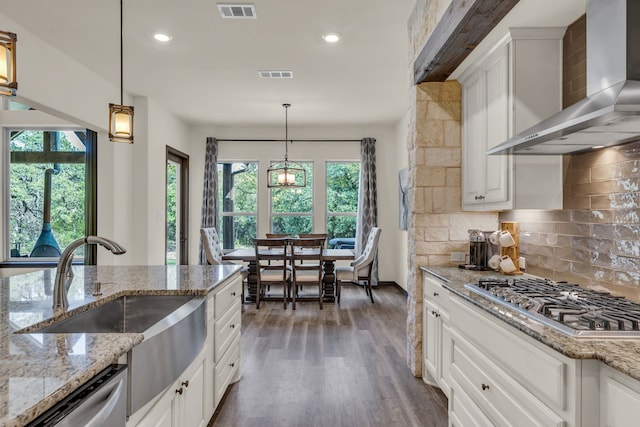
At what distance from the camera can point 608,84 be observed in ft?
4.79

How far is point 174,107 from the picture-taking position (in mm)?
5715

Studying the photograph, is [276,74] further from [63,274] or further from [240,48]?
[63,274]

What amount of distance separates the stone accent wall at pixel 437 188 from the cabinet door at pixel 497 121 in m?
0.40

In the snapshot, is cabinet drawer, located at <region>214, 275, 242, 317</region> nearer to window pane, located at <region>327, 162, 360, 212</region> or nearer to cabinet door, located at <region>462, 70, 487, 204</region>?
cabinet door, located at <region>462, 70, 487, 204</region>

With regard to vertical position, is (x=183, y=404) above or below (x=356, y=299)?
above

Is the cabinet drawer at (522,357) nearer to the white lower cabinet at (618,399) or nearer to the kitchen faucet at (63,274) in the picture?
the white lower cabinet at (618,399)

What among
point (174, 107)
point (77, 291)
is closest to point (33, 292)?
point (77, 291)

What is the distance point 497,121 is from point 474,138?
0.99 ft

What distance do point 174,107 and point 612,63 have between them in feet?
17.8

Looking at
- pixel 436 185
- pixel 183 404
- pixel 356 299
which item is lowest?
pixel 356 299

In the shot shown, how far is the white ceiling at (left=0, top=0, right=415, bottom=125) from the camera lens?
2.97 m

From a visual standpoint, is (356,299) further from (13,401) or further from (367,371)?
(13,401)

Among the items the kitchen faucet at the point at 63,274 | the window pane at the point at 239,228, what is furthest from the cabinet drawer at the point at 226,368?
the window pane at the point at 239,228

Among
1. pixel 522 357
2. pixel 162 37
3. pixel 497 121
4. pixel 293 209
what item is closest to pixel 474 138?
pixel 497 121
